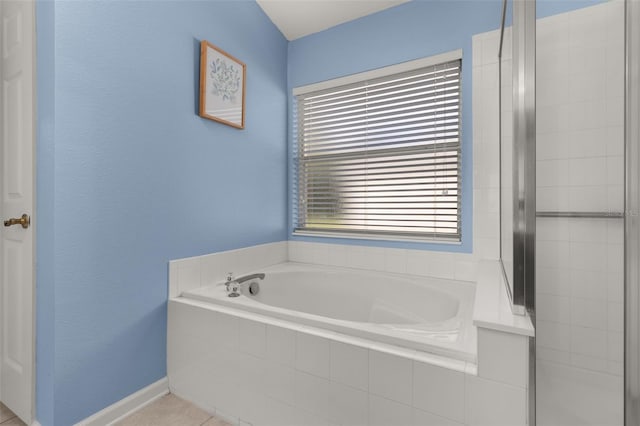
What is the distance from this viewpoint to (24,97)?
138 cm

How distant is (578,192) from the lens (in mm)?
1505

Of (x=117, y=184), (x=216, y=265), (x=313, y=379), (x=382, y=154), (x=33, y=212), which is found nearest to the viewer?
(x=313, y=379)

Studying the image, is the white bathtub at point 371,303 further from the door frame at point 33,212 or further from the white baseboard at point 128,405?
the door frame at point 33,212

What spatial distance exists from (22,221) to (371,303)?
6.28ft

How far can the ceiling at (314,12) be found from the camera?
2256mm

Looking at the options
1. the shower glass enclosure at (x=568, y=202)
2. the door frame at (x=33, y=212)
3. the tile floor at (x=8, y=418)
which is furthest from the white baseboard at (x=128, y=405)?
the shower glass enclosure at (x=568, y=202)

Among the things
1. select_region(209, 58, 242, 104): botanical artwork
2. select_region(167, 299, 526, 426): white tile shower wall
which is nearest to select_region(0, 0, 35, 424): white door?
select_region(167, 299, 526, 426): white tile shower wall

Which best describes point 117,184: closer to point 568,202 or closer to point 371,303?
point 371,303

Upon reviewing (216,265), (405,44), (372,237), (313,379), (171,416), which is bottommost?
(171,416)

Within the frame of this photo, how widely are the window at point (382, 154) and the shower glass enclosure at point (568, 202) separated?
484 mm

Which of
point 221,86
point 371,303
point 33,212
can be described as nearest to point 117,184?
point 33,212

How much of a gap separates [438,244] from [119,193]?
190cm

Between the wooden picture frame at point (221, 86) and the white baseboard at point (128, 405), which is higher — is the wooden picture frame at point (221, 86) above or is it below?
above

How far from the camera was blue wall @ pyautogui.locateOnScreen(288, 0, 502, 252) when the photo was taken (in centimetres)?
199
